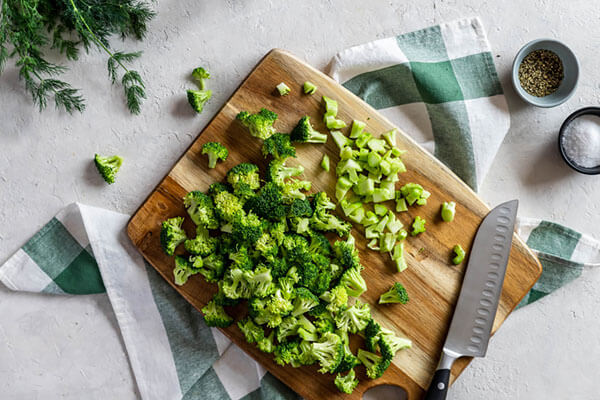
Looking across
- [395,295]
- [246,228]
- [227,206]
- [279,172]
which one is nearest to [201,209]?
[227,206]

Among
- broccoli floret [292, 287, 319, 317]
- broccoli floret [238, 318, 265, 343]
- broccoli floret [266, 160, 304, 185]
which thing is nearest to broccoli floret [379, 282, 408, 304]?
broccoli floret [292, 287, 319, 317]

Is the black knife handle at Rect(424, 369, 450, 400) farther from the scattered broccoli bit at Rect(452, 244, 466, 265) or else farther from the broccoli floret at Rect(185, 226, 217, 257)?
the broccoli floret at Rect(185, 226, 217, 257)

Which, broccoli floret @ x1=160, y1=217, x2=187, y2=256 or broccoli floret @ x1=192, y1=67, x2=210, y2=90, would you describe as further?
broccoli floret @ x1=192, y1=67, x2=210, y2=90

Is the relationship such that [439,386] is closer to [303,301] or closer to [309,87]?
[303,301]

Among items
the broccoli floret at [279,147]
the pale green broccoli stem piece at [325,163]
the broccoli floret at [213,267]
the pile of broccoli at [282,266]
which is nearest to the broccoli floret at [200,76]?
the pile of broccoli at [282,266]

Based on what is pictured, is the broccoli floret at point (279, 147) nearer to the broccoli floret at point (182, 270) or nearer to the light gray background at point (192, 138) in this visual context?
the light gray background at point (192, 138)
